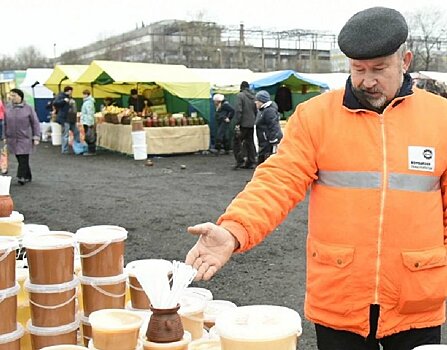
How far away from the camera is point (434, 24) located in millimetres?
53969

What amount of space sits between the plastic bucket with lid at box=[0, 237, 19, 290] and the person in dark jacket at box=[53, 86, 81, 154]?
1610 cm

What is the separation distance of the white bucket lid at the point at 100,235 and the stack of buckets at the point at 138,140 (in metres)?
13.4

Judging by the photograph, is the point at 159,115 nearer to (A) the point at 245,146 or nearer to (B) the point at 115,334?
(A) the point at 245,146

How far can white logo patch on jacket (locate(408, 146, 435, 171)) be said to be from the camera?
7.20 ft

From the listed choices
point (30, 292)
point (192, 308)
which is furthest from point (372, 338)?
point (30, 292)

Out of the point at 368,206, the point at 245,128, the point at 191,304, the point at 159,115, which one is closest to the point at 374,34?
the point at 368,206

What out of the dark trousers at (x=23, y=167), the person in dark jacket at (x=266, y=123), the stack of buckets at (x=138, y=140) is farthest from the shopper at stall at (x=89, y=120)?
the person in dark jacket at (x=266, y=123)

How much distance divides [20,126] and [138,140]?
5.14 m

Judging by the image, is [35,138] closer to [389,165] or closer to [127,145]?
[127,145]

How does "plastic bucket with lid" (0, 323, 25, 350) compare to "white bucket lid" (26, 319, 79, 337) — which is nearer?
"plastic bucket with lid" (0, 323, 25, 350)

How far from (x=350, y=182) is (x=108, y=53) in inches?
2471

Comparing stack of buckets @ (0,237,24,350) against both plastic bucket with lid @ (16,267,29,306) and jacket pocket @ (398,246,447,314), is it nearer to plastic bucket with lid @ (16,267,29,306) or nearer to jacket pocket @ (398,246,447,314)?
plastic bucket with lid @ (16,267,29,306)

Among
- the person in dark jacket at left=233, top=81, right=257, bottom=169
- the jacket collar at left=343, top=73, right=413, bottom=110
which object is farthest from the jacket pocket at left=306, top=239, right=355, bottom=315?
the person in dark jacket at left=233, top=81, right=257, bottom=169

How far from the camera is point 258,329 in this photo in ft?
5.74
